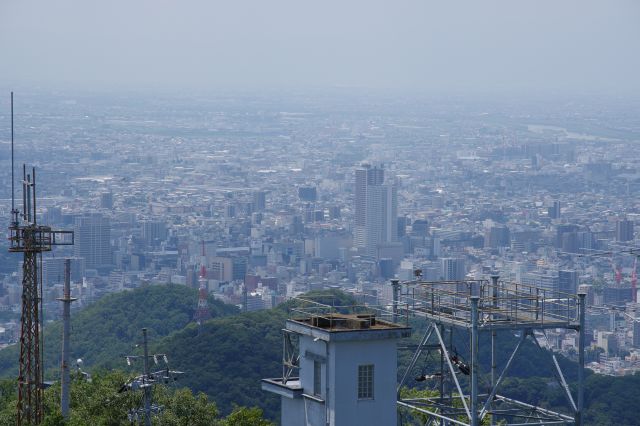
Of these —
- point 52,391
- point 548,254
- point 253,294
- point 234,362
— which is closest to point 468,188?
point 548,254

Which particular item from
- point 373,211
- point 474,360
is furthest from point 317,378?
point 373,211

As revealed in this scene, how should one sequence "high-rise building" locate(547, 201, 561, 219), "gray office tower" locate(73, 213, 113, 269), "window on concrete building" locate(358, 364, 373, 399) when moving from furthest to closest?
"high-rise building" locate(547, 201, 561, 219) < "gray office tower" locate(73, 213, 113, 269) < "window on concrete building" locate(358, 364, 373, 399)

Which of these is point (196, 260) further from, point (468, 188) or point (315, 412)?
point (315, 412)

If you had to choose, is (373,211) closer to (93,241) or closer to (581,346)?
(93,241)

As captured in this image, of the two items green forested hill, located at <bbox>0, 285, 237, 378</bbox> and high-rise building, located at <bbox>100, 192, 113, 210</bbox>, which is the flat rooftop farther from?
high-rise building, located at <bbox>100, 192, 113, 210</bbox>

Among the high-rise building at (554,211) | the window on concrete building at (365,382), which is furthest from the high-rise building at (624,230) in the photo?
the window on concrete building at (365,382)

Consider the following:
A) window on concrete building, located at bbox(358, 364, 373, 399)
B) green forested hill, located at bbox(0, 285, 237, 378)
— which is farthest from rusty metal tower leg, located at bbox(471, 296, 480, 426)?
green forested hill, located at bbox(0, 285, 237, 378)
